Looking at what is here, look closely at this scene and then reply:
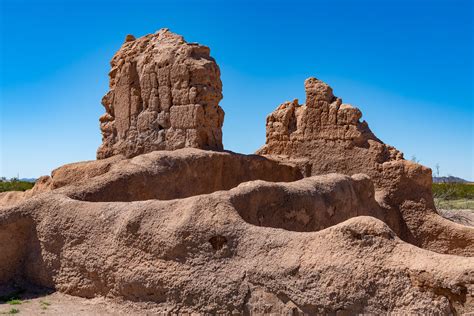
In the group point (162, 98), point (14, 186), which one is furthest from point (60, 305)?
point (14, 186)

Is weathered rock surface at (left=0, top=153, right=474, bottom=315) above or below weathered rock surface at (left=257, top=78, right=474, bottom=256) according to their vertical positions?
below

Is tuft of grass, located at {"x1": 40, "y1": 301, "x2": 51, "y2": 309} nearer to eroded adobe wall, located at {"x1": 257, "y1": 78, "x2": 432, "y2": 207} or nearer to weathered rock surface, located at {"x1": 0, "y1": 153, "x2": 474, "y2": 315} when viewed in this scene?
weathered rock surface, located at {"x1": 0, "y1": 153, "x2": 474, "y2": 315}

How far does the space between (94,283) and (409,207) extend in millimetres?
7376

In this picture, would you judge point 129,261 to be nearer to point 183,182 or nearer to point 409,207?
point 183,182

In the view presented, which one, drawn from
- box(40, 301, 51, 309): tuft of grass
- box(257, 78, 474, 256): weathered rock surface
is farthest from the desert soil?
box(257, 78, 474, 256): weathered rock surface

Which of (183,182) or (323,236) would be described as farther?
(183,182)

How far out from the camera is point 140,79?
1263 cm

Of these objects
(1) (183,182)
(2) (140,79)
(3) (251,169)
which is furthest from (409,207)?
(2) (140,79)

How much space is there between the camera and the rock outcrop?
38.7ft

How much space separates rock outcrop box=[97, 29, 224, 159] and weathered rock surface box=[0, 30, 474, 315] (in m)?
0.03

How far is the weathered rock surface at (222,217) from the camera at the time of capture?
5.84 metres

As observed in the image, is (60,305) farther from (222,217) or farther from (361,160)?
(361,160)

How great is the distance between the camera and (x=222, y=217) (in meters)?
6.75

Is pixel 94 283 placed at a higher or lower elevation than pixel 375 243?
lower
